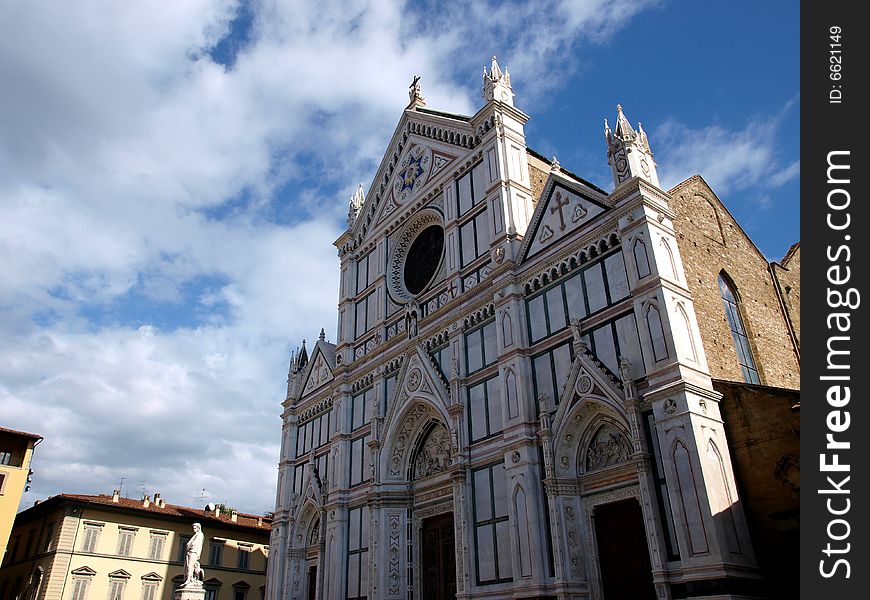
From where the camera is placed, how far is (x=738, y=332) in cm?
1753

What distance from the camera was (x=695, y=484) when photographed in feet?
40.8

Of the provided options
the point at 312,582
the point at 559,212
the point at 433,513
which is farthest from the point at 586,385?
the point at 312,582

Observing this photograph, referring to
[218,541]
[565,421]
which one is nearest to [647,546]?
[565,421]

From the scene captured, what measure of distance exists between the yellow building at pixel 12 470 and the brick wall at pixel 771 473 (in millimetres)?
31276

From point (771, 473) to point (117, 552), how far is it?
3139 centimetres

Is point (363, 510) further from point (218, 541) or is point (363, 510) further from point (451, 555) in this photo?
point (218, 541)

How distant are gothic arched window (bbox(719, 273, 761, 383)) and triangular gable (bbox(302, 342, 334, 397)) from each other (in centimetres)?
1522

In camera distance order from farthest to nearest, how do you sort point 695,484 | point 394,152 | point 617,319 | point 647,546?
point 394,152 → point 617,319 → point 647,546 → point 695,484

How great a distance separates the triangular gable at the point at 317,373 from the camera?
27.2m

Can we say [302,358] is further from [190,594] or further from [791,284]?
[791,284]

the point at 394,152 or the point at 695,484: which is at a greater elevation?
the point at 394,152

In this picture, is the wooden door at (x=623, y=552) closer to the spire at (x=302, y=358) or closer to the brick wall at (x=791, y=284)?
the brick wall at (x=791, y=284)

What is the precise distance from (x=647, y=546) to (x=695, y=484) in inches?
75.4
